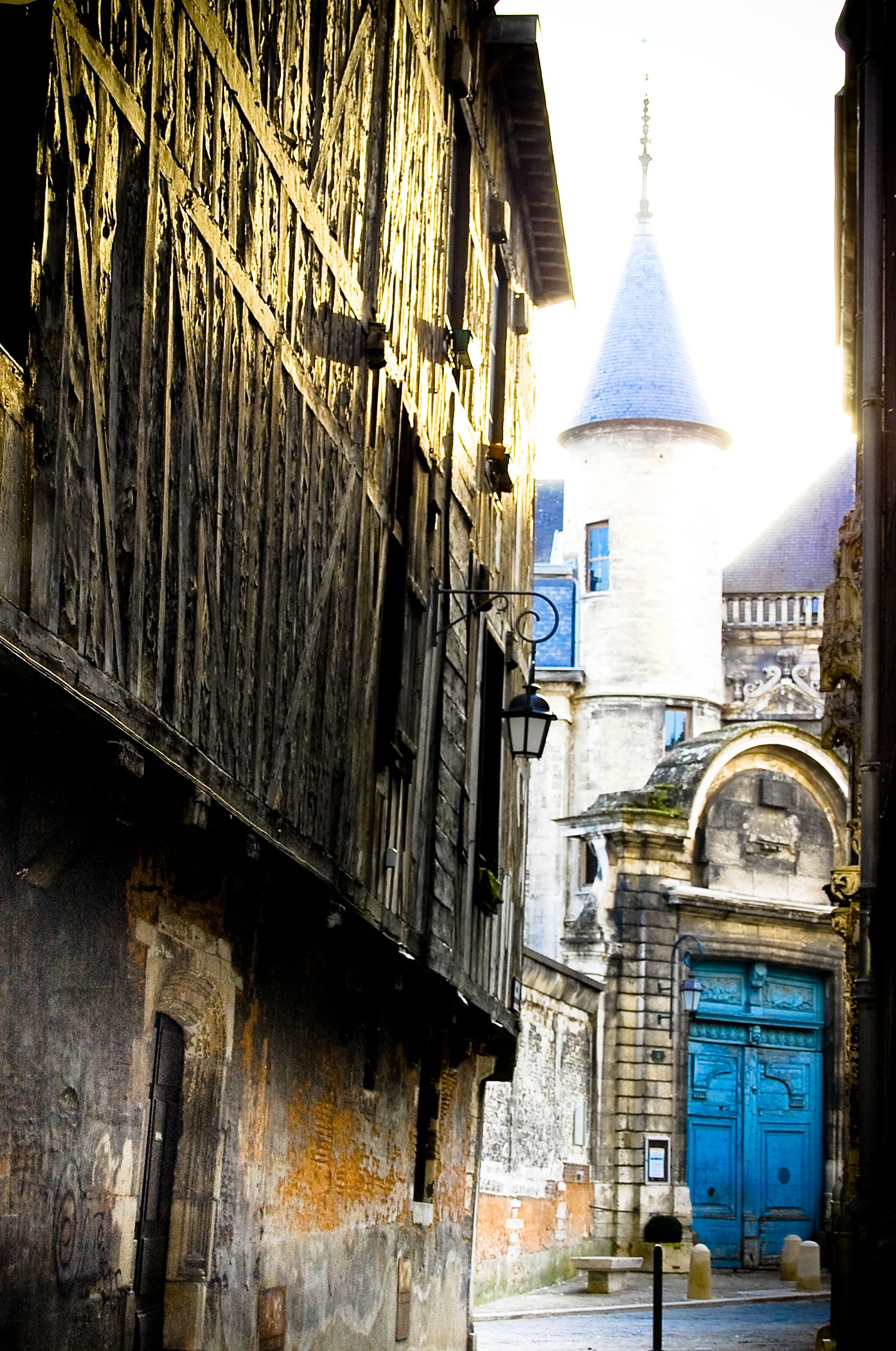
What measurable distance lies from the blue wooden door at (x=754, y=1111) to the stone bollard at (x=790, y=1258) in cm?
131

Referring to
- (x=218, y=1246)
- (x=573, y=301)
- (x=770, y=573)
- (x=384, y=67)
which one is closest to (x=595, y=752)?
(x=770, y=573)

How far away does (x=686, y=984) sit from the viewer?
26.3 meters

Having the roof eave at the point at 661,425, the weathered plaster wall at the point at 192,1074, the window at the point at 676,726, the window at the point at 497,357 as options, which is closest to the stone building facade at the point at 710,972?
the window at the point at 676,726

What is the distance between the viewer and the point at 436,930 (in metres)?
13.1

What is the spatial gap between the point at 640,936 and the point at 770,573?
42.7 feet

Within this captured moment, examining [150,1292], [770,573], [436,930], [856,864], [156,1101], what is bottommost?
[150,1292]

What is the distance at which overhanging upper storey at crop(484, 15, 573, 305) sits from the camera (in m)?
15.3

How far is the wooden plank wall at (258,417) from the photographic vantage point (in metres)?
6.53

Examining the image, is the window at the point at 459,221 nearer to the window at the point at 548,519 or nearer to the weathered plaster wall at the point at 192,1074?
the weathered plaster wall at the point at 192,1074

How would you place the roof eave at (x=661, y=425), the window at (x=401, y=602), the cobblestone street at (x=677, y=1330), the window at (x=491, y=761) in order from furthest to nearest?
the roof eave at (x=661, y=425), the cobblestone street at (x=677, y=1330), the window at (x=491, y=761), the window at (x=401, y=602)

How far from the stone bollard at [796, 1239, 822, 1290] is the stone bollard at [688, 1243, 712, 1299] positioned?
2.25 meters

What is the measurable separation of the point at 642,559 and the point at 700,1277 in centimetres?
1583

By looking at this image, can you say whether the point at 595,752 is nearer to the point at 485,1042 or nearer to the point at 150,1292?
the point at 485,1042

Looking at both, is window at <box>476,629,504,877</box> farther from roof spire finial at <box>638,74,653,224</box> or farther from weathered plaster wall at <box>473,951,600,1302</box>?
roof spire finial at <box>638,74,653,224</box>
